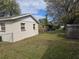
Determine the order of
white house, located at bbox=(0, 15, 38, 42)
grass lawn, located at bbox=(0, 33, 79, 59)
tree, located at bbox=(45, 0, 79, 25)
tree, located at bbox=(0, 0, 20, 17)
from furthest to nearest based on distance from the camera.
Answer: tree, located at bbox=(0, 0, 20, 17)
tree, located at bbox=(45, 0, 79, 25)
white house, located at bbox=(0, 15, 38, 42)
grass lawn, located at bbox=(0, 33, 79, 59)

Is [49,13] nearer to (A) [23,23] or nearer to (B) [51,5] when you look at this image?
(B) [51,5]

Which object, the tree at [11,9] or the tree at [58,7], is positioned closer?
the tree at [58,7]

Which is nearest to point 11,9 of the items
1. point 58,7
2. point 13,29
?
point 58,7

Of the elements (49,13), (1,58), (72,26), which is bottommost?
(1,58)

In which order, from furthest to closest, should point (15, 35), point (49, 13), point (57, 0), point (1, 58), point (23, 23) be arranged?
point (49, 13), point (57, 0), point (23, 23), point (15, 35), point (1, 58)

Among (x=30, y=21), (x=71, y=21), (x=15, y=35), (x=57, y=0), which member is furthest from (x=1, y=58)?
(x=57, y=0)

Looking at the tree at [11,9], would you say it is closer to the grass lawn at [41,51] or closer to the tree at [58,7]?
the tree at [58,7]

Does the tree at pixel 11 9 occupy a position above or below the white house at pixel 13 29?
above

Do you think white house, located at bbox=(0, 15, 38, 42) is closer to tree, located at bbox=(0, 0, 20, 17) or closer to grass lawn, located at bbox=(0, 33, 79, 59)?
grass lawn, located at bbox=(0, 33, 79, 59)

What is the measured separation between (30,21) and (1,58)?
13.6 m

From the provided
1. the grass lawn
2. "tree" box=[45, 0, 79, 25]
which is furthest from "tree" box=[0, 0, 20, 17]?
the grass lawn

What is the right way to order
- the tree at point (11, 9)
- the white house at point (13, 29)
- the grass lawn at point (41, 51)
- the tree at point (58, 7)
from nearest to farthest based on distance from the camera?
the grass lawn at point (41, 51) → the white house at point (13, 29) → the tree at point (58, 7) → the tree at point (11, 9)

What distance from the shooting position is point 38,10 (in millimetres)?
49812

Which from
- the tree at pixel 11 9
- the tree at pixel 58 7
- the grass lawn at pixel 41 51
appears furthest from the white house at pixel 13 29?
the tree at pixel 11 9
